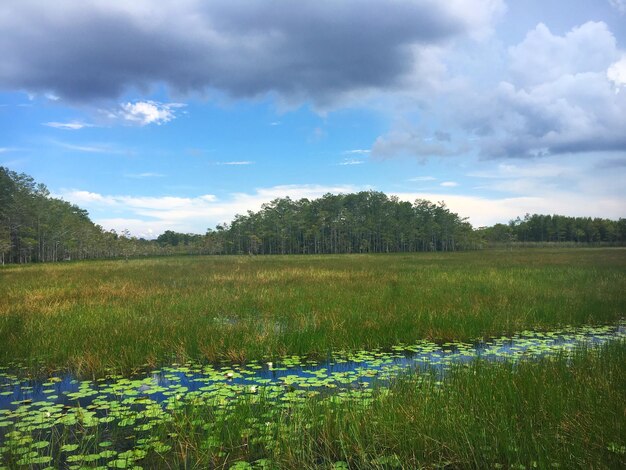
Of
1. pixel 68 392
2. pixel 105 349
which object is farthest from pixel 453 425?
pixel 105 349

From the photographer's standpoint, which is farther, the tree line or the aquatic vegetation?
the tree line

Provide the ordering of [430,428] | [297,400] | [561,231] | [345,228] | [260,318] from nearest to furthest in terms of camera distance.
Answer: [430,428] → [297,400] → [260,318] → [345,228] → [561,231]

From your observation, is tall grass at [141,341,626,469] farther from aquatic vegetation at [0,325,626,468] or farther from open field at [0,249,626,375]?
open field at [0,249,626,375]

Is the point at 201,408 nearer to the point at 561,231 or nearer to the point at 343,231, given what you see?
the point at 343,231

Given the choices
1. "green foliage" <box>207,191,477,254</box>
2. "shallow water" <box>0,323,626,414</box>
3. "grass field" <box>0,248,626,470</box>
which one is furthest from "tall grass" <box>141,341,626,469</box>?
"green foliage" <box>207,191,477,254</box>

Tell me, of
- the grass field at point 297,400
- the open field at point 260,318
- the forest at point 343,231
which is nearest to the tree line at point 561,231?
the forest at point 343,231

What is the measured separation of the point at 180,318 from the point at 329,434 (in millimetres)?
7542

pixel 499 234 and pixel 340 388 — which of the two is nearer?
pixel 340 388

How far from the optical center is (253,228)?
120m

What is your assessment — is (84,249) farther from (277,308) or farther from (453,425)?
(453,425)

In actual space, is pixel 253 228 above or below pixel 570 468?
above

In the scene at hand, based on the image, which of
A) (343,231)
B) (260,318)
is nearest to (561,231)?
(343,231)

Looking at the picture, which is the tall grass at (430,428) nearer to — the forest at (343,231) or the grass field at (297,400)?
the grass field at (297,400)

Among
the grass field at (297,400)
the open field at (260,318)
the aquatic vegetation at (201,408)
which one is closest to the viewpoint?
the grass field at (297,400)
